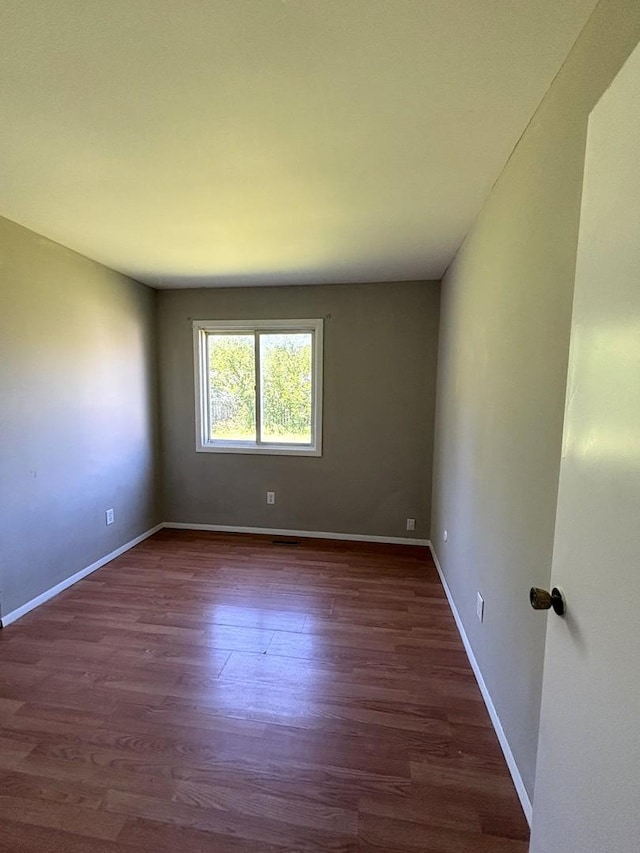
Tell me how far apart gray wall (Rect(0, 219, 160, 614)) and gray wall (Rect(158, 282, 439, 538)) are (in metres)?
0.38

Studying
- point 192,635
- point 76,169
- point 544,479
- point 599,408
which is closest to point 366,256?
point 76,169

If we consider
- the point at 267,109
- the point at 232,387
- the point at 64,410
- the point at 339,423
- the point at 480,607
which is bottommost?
the point at 480,607

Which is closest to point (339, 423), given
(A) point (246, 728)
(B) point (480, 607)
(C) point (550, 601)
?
(B) point (480, 607)

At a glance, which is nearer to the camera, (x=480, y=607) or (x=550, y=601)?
(x=550, y=601)

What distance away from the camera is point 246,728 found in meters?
1.60

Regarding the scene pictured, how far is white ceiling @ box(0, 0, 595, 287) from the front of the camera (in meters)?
1.01

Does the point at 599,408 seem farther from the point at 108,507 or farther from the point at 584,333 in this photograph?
the point at 108,507

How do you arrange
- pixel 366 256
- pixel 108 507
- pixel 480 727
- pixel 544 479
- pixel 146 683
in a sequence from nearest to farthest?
pixel 544 479, pixel 480 727, pixel 146 683, pixel 366 256, pixel 108 507

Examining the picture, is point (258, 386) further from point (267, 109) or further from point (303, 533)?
point (267, 109)

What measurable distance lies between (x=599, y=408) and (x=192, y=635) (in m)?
2.31

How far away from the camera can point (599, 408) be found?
0.72 meters

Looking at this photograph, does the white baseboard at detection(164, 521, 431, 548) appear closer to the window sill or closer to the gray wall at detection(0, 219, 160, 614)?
the gray wall at detection(0, 219, 160, 614)

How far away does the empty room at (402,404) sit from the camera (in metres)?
0.80

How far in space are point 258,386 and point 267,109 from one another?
2598mm
